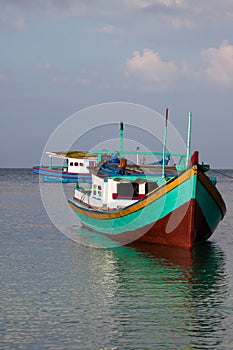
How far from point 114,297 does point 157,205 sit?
34.4 ft

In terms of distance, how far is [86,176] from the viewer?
375 ft

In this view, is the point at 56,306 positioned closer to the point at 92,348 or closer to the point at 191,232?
the point at 92,348

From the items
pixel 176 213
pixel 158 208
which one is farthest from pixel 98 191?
pixel 176 213

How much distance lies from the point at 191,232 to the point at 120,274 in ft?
22.3

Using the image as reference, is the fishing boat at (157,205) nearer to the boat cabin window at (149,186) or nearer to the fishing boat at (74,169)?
the boat cabin window at (149,186)

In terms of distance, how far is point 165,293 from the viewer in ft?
75.4

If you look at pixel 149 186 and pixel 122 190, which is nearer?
pixel 122 190

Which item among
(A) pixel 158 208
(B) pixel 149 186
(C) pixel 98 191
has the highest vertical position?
(B) pixel 149 186

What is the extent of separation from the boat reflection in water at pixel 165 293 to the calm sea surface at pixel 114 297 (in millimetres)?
31

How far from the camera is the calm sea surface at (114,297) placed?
1767 centimetres

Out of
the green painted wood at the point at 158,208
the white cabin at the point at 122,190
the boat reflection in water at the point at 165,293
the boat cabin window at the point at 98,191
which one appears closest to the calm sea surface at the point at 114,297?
the boat reflection in water at the point at 165,293

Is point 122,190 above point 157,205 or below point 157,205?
above

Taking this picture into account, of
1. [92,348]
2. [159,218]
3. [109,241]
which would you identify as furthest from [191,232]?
[92,348]

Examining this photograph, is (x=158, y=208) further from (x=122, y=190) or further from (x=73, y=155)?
(x=73, y=155)
